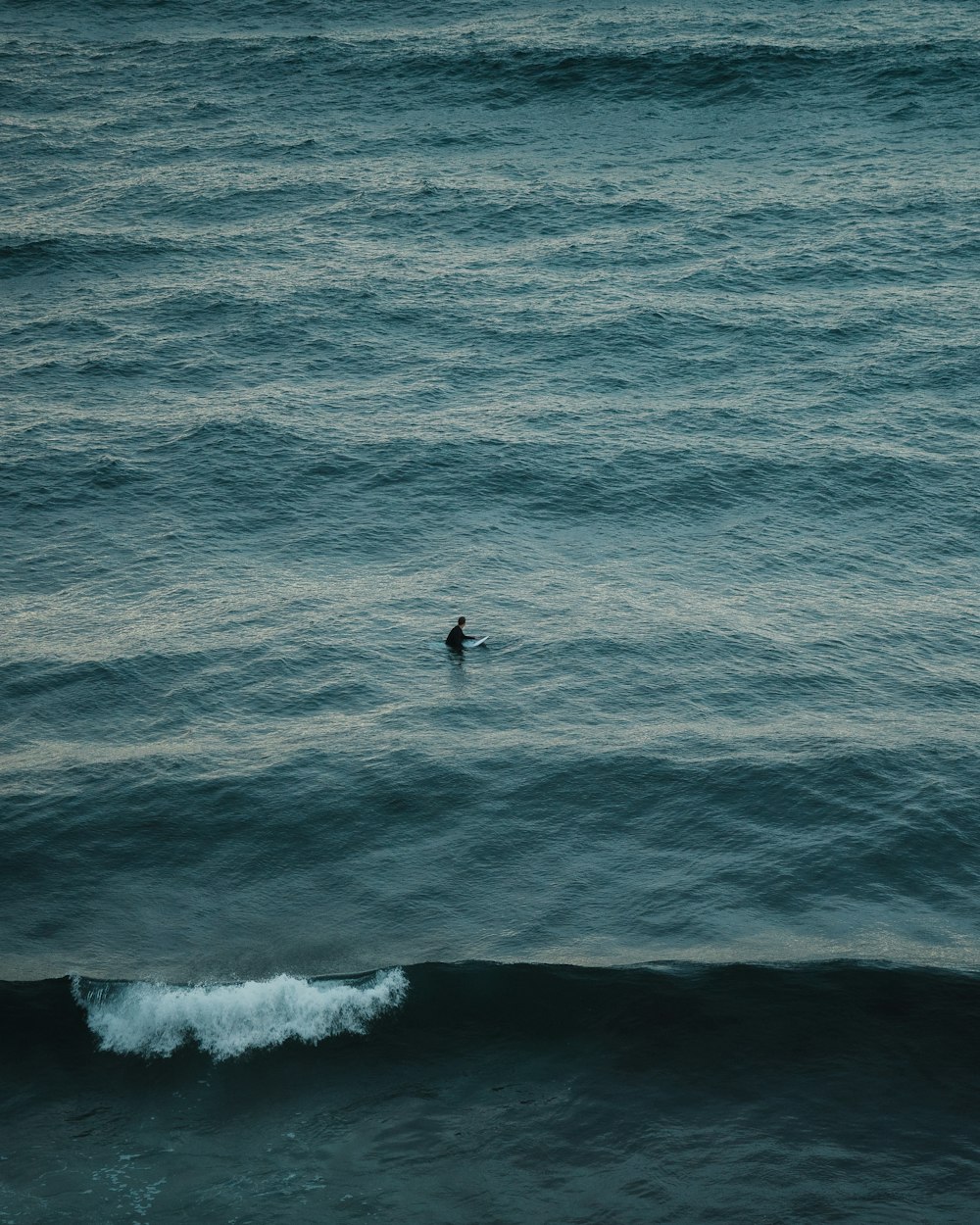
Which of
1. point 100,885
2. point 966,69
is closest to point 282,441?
point 100,885

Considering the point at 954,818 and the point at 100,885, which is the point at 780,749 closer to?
the point at 954,818

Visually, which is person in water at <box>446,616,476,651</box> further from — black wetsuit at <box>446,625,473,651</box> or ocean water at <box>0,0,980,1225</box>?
ocean water at <box>0,0,980,1225</box>

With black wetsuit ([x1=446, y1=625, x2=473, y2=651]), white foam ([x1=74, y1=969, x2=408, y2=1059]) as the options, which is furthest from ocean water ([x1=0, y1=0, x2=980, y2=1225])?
black wetsuit ([x1=446, y1=625, x2=473, y2=651])

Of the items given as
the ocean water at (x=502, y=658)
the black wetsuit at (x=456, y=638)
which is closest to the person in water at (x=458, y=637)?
the black wetsuit at (x=456, y=638)

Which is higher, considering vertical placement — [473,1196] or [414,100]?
[414,100]

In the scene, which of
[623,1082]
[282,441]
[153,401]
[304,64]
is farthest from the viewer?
[304,64]

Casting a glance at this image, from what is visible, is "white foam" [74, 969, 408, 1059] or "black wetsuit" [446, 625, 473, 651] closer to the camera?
"white foam" [74, 969, 408, 1059]

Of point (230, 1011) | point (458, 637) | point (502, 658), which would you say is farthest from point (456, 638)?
point (230, 1011)
